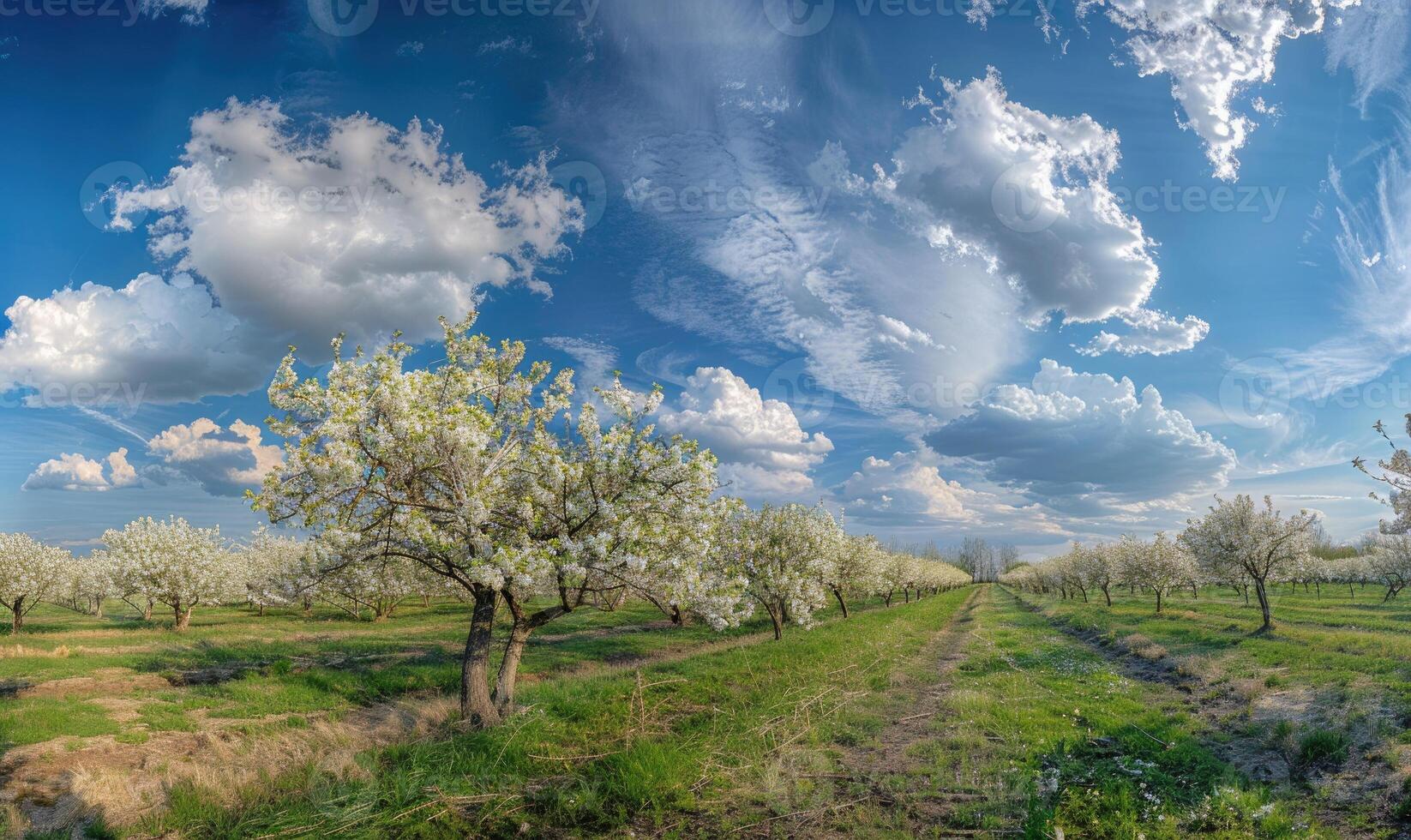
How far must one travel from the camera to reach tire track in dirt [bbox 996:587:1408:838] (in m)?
10.9

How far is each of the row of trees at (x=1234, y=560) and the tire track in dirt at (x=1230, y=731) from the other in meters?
11.4

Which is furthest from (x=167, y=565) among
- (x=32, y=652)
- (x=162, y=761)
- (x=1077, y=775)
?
(x=1077, y=775)

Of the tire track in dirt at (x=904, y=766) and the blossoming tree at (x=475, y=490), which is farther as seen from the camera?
the blossoming tree at (x=475, y=490)

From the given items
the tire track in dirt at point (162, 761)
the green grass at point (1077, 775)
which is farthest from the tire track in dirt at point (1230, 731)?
the tire track in dirt at point (162, 761)

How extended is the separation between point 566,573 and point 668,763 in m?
6.27

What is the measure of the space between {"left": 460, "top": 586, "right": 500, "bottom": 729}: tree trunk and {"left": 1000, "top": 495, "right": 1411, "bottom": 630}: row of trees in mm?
36493

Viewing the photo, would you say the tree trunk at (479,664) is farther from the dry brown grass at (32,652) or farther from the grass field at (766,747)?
the dry brown grass at (32,652)

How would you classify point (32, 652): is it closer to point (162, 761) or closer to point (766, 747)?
point (162, 761)

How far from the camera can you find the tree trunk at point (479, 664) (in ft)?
57.3

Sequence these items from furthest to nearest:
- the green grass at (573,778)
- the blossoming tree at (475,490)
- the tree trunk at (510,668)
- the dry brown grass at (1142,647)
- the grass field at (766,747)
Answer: the dry brown grass at (1142,647), the tree trunk at (510,668), the blossoming tree at (475,490), the grass field at (766,747), the green grass at (573,778)

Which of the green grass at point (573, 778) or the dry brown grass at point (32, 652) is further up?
the green grass at point (573, 778)

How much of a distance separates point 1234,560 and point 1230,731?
29335 mm

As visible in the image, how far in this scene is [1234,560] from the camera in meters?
38.2

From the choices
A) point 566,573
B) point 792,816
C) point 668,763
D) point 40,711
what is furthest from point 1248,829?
point 40,711
